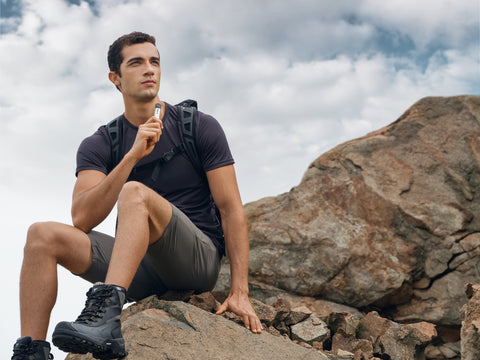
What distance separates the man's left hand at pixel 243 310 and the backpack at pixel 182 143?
3.91 ft

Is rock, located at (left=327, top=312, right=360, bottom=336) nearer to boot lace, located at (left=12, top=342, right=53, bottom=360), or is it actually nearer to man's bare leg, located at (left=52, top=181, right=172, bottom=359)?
man's bare leg, located at (left=52, top=181, right=172, bottom=359)

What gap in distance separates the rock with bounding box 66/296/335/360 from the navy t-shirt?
0.81 meters

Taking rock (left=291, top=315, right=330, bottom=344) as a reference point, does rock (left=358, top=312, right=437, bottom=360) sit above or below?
below

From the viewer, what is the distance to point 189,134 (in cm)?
496

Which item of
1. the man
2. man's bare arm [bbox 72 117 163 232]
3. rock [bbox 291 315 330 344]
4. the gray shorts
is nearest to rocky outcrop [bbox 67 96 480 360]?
rock [bbox 291 315 330 344]

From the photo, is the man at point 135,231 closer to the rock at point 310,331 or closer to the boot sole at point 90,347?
the boot sole at point 90,347

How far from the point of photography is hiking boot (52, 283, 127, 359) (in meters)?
3.39

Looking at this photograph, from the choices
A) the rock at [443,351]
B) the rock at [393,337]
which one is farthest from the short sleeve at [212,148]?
the rock at [443,351]

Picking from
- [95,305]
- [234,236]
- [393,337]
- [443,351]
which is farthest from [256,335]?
[443,351]

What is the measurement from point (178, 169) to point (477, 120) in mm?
5026

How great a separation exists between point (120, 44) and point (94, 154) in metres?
1.20

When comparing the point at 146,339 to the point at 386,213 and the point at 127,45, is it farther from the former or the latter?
the point at 386,213

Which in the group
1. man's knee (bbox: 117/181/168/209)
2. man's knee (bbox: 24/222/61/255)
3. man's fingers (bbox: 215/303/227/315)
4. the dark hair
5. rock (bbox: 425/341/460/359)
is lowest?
rock (bbox: 425/341/460/359)

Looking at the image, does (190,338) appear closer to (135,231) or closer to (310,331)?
(135,231)
